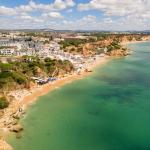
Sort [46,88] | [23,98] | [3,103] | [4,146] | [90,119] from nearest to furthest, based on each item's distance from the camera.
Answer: [4,146], [90,119], [3,103], [23,98], [46,88]

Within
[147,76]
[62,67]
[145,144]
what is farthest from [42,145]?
[147,76]

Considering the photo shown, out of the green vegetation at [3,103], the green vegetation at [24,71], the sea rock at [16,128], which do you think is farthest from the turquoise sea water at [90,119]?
the green vegetation at [24,71]

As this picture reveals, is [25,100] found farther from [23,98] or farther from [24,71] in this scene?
[24,71]

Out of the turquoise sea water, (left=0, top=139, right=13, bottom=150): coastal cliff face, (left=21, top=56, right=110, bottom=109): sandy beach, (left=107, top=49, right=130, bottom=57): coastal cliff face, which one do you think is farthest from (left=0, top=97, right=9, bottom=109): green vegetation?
(left=107, top=49, right=130, bottom=57): coastal cliff face

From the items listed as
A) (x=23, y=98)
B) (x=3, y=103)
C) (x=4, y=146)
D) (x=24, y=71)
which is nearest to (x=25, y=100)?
(x=23, y=98)

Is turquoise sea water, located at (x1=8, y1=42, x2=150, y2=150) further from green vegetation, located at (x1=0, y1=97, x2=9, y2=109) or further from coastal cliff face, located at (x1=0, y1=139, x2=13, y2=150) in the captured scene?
green vegetation, located at (x1=0, y1=97, x2=9, y2=109)

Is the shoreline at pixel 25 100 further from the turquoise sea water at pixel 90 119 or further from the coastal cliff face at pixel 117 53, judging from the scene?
the coastal cliff face at pixel 117 53

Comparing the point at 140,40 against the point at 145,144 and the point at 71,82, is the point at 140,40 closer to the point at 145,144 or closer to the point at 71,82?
the point at 71,82

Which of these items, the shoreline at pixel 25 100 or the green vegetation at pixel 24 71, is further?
the green vegetation at pixel 24 71
